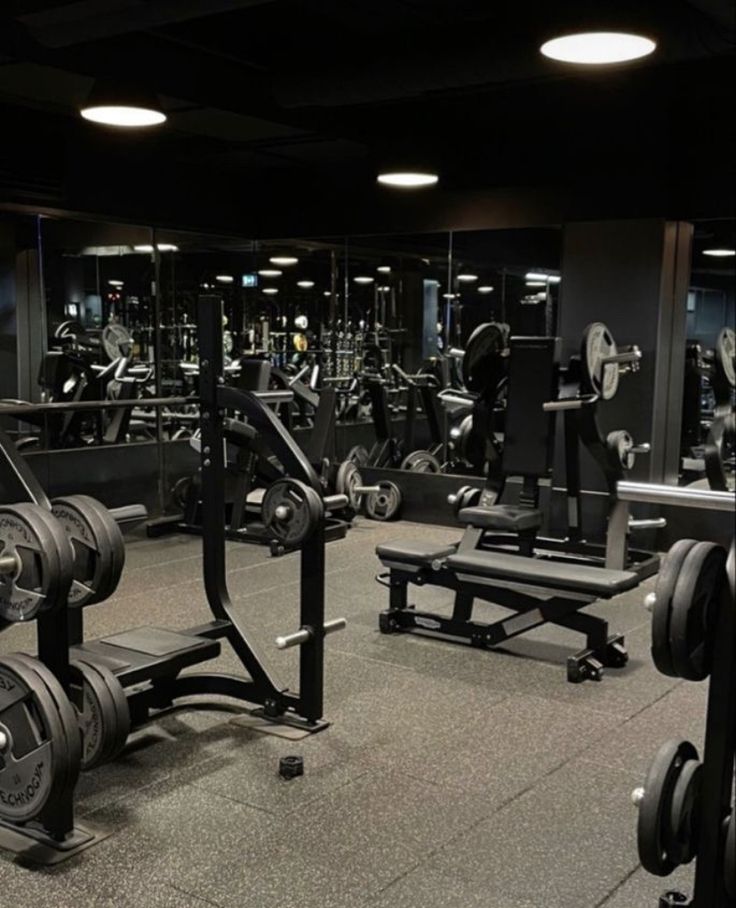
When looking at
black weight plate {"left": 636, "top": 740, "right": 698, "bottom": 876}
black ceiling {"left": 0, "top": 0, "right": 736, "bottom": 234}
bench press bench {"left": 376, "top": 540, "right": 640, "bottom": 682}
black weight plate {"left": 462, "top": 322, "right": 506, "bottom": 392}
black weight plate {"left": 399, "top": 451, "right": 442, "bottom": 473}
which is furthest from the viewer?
black weight plate {"left": 399, "top": 451, "right": 442, "bottom": 473}

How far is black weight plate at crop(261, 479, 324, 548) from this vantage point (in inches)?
123

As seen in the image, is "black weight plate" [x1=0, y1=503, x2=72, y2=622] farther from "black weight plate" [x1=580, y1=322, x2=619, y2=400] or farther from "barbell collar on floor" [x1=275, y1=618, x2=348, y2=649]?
"black weight plate" [x1=580, y1=322, x2=619, y2=400]

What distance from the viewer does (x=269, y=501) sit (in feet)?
10.5

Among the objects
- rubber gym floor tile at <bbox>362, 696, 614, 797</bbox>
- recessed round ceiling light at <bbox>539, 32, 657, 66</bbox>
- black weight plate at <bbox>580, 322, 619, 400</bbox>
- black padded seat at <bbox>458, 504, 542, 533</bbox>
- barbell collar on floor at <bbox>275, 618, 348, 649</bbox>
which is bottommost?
rubber gym floor tile at <bbox>362, 696, 614, 797</bbox>

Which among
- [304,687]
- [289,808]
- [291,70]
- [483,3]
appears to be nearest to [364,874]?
[289,808]

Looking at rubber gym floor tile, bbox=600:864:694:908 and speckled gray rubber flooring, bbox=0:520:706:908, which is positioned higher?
rubber gym floor tile, bbox=600:864:694:908

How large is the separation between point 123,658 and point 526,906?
143 centimetres

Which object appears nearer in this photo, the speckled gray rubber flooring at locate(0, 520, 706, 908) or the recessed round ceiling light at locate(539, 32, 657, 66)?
the speckled gray rubber flooring at locate(0, 520, 706, 908)

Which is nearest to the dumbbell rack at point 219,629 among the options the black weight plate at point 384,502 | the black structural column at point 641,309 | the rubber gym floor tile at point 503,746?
the rubber gym floor tile at point 503,746

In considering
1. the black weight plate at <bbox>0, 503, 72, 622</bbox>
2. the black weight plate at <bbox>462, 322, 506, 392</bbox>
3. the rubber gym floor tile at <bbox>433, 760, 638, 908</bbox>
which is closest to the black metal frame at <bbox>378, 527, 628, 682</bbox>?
the black weight plate at <bbox>462, 322, 506, 392</bbox>

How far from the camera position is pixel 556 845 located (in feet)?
8.46

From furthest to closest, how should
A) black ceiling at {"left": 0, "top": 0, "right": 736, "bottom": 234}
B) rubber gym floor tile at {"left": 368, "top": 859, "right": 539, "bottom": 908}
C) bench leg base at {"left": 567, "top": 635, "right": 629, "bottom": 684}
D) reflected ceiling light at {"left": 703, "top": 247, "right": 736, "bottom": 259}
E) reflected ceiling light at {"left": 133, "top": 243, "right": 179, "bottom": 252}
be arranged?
reflected ceiling light at {"left": 133, "top": 243, "right": 179, "bottom": 252}
reflected ceiling light at {"left": 703, "top": 247, "right": 736, "bottom": 259}
black ceiling at {"left": 0, "top": 0, "right": 736, "bottom": 234}
bench leg base at {"left": 567, "top": 635, "right": 629, "bottom": 684}
rubber gym floor tile at {"left": 368, "top": 859, "right": 539, "bottom": 908}

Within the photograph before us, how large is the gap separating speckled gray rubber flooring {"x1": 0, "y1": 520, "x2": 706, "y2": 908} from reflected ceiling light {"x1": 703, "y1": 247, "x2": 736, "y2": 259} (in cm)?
304

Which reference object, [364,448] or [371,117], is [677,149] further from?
[364,448]
